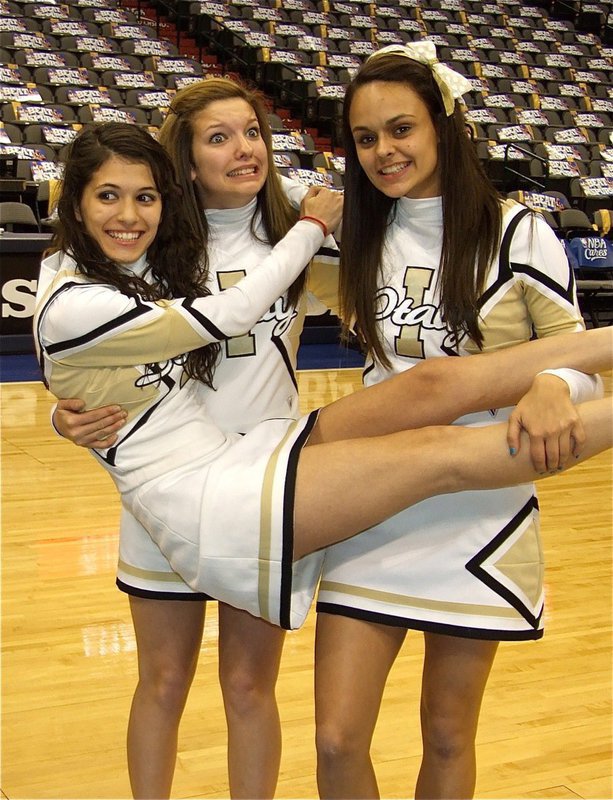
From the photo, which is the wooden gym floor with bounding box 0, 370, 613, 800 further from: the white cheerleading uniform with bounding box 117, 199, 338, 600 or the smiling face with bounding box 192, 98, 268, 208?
the smiling face with bounding box 192, 98, 268, 208

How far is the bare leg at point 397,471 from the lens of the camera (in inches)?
55.8

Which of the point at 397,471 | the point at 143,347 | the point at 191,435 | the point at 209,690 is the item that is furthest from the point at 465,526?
the point at 209,690

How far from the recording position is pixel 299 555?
4.91 feet

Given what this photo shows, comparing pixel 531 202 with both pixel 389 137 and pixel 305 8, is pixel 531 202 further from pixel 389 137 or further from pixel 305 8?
pixel 389 137

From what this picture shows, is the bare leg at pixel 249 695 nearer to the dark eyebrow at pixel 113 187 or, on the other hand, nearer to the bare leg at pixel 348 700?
the bare leg at pixel 348 700

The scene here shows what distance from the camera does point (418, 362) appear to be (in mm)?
1640

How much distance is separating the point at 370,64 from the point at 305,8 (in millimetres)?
12123

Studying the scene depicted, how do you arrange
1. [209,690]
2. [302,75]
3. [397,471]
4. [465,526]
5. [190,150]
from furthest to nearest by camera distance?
[302,75]
[209,690]
[190,150]
[465,526]
[397,471]

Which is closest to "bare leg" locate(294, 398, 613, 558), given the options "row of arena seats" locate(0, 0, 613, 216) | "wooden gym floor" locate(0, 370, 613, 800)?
"wooden gym floor" locate(0, 370, 613, 800)

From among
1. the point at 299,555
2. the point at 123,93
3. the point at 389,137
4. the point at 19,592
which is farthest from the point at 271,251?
the point at 123,93

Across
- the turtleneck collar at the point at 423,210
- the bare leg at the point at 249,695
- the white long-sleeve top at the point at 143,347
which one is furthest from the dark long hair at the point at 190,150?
the bare leg at the point at 249,695

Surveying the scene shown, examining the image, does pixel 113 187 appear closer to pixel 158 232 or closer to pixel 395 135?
pixel 158 232

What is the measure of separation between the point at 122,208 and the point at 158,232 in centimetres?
8

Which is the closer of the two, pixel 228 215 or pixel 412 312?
pixel 412 312
